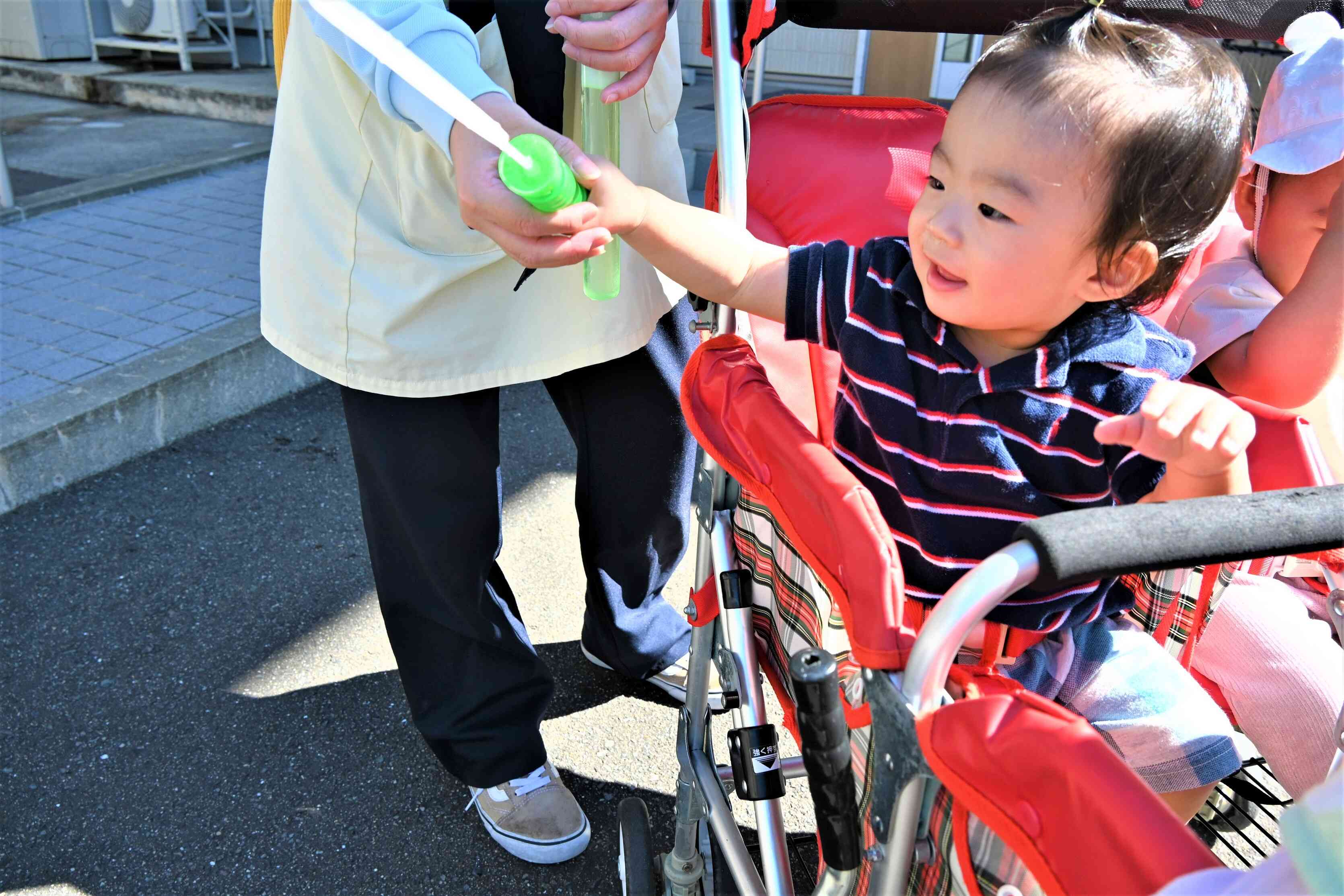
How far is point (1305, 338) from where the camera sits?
4.26 ft

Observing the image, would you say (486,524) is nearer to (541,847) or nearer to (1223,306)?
(541,847)

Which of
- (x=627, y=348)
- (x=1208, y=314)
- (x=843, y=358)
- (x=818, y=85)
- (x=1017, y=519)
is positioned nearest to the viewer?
(x=1017, y=519)

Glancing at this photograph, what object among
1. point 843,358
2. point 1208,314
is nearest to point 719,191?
point 843,358

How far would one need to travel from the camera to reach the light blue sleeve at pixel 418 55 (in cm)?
117

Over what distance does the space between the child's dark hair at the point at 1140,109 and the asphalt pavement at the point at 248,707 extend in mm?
1122

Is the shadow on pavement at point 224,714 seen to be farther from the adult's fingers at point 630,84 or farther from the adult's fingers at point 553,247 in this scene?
the adult's fingers at point 630,84

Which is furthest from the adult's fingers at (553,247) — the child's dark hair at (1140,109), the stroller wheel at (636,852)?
the stroller wheel at (636,852)

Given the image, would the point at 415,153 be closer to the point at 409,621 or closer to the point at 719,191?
the point at 719,191

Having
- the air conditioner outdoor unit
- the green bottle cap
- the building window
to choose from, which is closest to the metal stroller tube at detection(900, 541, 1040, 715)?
the green bottle cap

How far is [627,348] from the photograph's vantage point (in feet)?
5.32

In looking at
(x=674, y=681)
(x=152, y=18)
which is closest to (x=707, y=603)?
(x=674, y=681)

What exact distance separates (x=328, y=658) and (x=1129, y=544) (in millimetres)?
1919

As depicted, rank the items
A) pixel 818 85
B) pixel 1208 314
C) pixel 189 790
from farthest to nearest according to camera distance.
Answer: pixel 818 85
pixel 189 790
pixel 1208 314

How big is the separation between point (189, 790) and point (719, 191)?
1450mm
